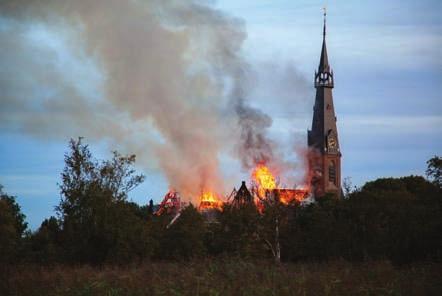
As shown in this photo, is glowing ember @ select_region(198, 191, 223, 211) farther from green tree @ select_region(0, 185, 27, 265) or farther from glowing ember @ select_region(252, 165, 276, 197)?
green tree @ select_region(0, 185, 27, 265)

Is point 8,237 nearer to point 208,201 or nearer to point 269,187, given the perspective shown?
point 269,187

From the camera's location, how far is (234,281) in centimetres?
2648

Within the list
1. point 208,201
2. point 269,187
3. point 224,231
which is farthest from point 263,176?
point 224,231

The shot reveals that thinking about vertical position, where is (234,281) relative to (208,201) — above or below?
below

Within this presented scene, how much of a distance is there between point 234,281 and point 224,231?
35.9 m

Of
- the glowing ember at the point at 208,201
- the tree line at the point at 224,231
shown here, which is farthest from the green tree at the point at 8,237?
the glowing ember at the point at 208,201

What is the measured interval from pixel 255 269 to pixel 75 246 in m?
21.5

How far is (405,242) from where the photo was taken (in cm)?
4597

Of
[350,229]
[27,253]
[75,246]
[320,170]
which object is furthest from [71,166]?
[320,170]

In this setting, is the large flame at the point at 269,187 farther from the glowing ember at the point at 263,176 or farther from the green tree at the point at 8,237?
the green tree at the point at 8,237

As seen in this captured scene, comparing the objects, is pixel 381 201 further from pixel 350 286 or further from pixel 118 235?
pixel 350 286

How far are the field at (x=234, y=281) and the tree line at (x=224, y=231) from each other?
1001 centimetres

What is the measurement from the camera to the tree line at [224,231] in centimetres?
4709

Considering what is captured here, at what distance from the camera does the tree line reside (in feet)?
155
